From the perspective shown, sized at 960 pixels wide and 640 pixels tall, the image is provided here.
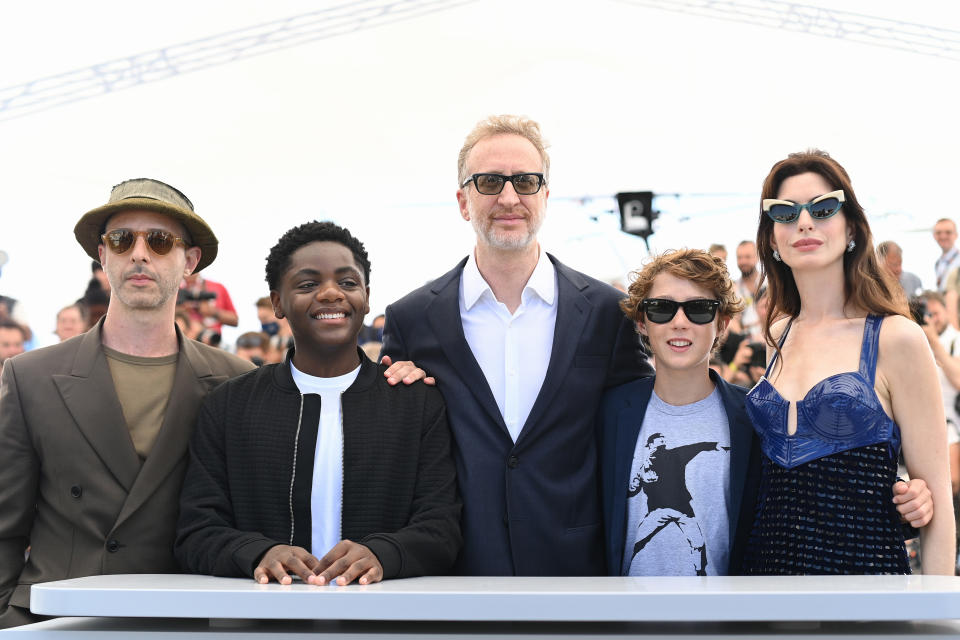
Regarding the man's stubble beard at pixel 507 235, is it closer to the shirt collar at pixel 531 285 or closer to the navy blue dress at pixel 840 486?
the shirt collar at pixel 531 285

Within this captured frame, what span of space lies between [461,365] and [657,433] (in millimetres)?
575

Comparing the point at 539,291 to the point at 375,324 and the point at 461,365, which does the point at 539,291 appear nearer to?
the point at 461,365

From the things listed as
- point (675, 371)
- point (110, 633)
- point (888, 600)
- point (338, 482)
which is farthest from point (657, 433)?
point (110, 633)

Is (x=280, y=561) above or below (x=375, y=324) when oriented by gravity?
below

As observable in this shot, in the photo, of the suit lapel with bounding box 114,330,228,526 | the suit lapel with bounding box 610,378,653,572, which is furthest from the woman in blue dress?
the suit lapel with bounding box 114,330,228,526

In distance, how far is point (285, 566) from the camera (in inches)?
71.5

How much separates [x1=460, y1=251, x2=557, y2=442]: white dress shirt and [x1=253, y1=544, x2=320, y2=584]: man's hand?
0.80 m

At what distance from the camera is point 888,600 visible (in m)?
1.39

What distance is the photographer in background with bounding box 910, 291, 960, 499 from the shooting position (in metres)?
4.72

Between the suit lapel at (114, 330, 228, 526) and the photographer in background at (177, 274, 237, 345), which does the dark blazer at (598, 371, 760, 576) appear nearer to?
the suit lapel at (114, 330, 228, 526)

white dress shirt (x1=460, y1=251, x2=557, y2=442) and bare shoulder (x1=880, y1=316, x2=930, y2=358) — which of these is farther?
white dress shirt (x1=460, y1=251, x2=557, y2=442)

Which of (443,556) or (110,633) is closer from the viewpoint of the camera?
(110,633)

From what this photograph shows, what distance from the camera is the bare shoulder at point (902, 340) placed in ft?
7.16

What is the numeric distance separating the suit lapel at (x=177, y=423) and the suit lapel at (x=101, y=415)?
0.16ft
